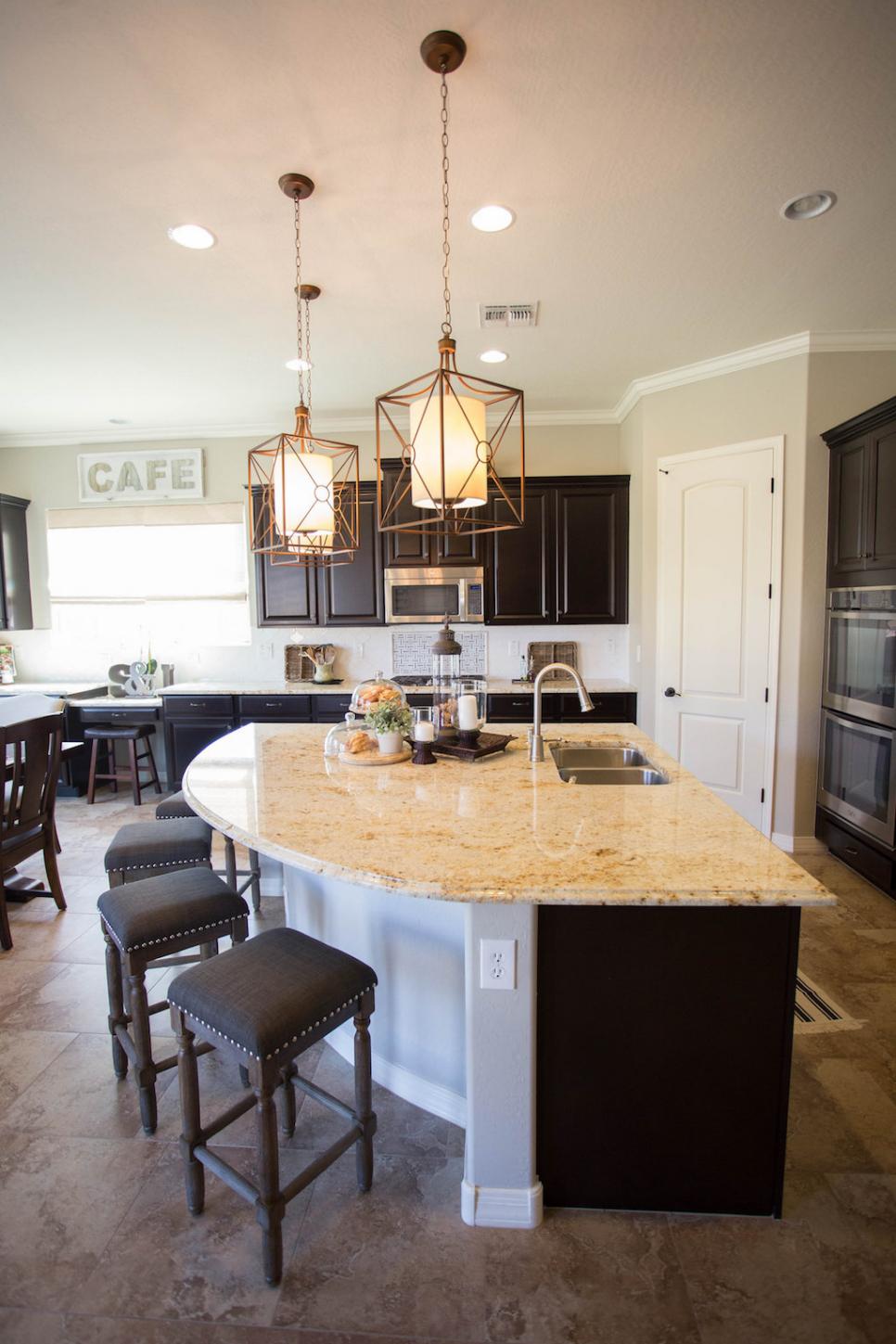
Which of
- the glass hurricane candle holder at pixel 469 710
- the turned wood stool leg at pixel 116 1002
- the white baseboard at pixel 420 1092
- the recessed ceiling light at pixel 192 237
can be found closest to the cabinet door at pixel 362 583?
the recessed ceiling light at pixel 192 237

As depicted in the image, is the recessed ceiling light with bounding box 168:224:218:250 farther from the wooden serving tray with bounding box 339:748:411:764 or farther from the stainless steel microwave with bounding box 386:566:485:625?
the stainless steel microwave with bounding box 386:566:485:625

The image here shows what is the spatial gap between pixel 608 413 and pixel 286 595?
284 centimetres

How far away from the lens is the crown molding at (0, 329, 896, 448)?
3.58m

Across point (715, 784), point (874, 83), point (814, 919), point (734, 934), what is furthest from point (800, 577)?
point (734, 934)

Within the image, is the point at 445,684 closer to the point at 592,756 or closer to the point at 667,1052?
the point at 592,756

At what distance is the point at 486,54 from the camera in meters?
1.77

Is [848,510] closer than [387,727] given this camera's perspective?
No

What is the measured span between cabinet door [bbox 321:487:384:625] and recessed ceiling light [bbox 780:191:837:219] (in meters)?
3.12

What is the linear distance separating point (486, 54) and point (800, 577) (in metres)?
2.95

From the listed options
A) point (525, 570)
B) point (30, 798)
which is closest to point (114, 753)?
point (30, 798)

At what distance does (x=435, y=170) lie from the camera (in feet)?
7.34

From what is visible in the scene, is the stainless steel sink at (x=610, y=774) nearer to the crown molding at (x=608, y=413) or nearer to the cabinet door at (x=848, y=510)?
the cabinet door at (x=848, y=510)

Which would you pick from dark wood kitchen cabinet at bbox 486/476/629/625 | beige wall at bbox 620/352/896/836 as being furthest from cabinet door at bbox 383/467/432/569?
beige wall at bbox 620/352/896/836

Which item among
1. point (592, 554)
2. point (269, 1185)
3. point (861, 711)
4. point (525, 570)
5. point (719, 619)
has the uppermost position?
point (592, 554)
